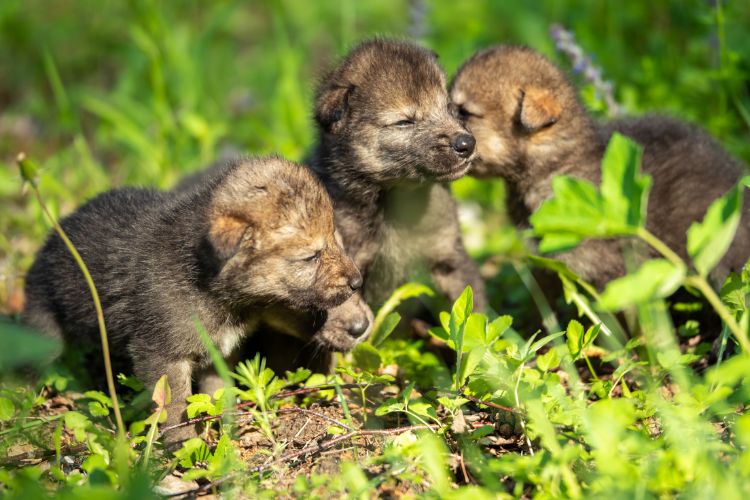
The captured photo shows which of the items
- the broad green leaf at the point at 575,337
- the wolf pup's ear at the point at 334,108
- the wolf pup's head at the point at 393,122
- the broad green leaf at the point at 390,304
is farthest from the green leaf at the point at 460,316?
the wolf pup's ear at the point at 334,108

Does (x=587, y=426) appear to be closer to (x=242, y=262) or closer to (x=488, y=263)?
(x=242, y=262)

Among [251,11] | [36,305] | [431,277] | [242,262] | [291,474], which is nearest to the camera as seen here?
[291,474]

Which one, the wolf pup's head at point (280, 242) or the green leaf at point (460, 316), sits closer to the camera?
the green leaf at point (460, 316)

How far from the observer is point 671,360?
10.7 feet

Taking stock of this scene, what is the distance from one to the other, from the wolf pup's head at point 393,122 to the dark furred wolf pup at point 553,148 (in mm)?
319

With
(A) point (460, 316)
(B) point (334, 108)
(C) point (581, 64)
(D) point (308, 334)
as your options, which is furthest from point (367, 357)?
(C) point (581, 64)

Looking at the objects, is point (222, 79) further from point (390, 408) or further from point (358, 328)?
point (390, 408)

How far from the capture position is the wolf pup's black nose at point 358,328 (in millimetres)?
3744

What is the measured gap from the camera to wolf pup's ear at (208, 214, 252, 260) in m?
3.29

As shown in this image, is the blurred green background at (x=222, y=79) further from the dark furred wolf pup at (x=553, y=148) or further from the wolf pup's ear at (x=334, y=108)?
the dark furred wolf pup at (x=553, y=148)

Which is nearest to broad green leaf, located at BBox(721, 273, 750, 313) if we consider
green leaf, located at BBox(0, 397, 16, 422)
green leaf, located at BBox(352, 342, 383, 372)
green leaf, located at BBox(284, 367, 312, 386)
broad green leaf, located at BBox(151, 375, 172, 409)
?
green leaf, located at BBox(352, 342, 383, 372)

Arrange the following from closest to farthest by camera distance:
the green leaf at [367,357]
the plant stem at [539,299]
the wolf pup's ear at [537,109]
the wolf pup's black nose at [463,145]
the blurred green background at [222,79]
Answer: the green leaf at [367,357]
the wolf pup's black nose at [463,145]
the plant stem at [539,299]
the wolf pup's ear at [537,109]
the blurred green background at [222,79]

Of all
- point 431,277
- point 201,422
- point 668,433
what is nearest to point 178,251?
point 201,422

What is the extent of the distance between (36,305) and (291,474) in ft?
5.92
